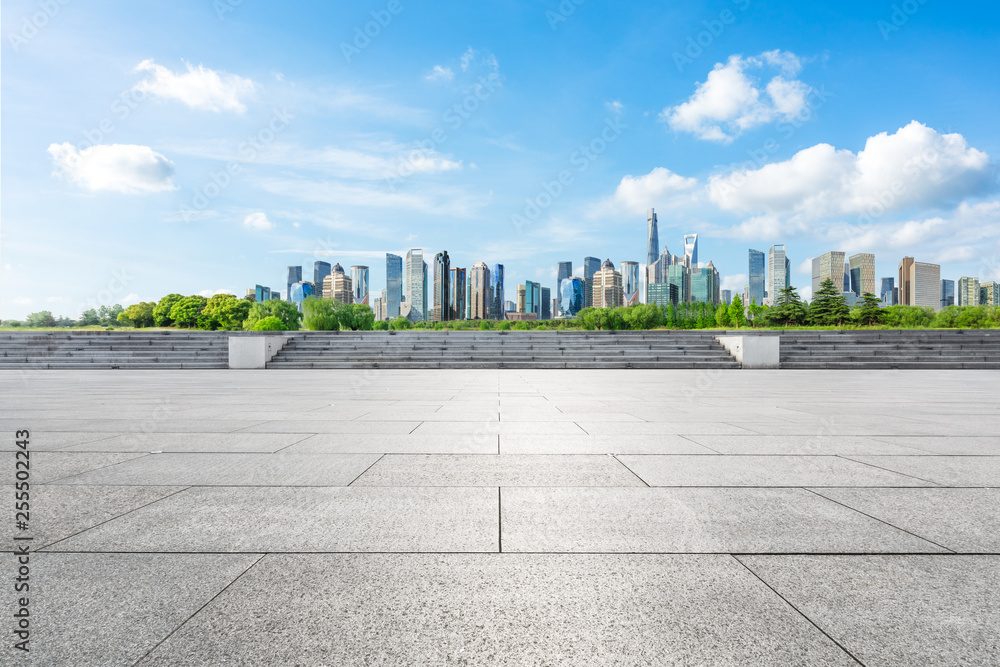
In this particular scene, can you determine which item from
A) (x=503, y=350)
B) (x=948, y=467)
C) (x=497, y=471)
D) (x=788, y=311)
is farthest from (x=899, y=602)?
(x=788, y=311)

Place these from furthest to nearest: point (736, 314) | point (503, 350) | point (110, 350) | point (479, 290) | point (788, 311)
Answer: point (479, 290) < point (736, 314) < point (788, 311) < point (110, 350) < point (503, 350)

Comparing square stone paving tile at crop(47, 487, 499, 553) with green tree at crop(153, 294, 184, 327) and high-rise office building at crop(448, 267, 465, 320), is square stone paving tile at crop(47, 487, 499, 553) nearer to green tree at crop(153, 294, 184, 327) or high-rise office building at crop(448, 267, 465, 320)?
green tree at crop(153, 294, 184, 327)

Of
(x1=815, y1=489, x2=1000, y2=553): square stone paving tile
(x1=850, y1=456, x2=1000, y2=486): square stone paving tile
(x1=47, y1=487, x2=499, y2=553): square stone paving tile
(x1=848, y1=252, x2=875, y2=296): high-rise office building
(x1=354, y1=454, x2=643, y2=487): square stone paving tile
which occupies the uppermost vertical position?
(x1=848, y1=252, x2=875, y2=296): high-rise office building

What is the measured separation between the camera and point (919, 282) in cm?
16712

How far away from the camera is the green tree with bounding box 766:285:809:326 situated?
8962 centimetres

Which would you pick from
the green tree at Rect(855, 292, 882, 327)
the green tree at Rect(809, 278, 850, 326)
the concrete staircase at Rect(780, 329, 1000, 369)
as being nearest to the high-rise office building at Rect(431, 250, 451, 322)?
the green tree at Rect(809, 278, 850, 326)

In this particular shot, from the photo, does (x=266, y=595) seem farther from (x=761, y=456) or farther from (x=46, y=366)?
(x=46, y=366)

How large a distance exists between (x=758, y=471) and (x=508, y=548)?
2.89 metres

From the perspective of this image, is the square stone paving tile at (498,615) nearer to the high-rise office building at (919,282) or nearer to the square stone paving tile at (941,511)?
the square stone paving tile at (941,511)

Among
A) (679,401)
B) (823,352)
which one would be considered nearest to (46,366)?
(679,401)

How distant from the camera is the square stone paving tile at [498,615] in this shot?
1.91 metres

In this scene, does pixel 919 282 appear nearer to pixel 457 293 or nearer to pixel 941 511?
pixel 457 293

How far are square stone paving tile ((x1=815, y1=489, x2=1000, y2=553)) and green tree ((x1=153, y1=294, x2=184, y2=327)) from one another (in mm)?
126302

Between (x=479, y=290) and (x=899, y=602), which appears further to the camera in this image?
(x=479, y=290)
